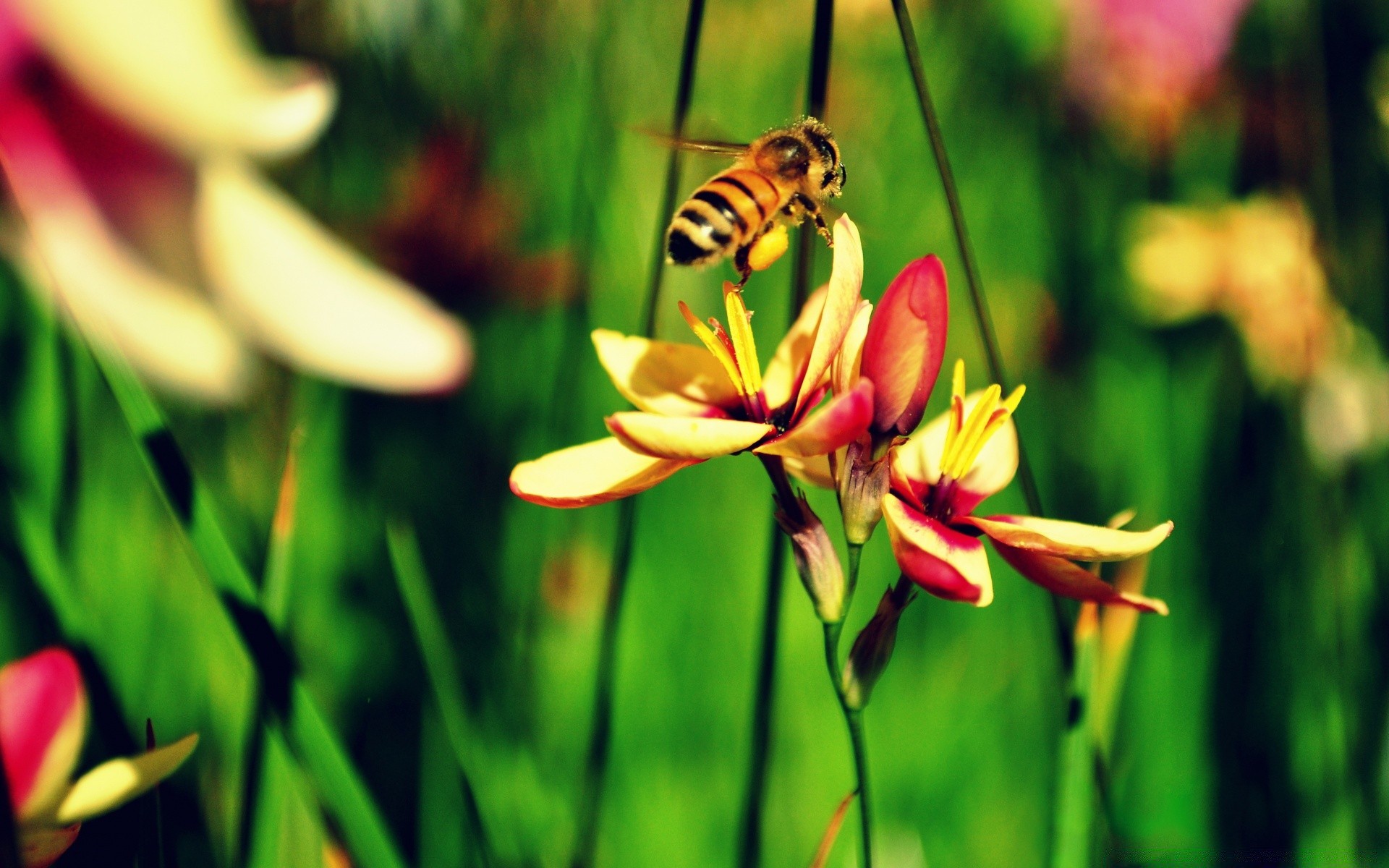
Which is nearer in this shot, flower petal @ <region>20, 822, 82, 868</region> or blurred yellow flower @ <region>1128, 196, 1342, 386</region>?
flower petal @ <region>20, 822, 82, 868</region>

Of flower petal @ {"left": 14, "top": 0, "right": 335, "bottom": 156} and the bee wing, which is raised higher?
flower petal @ {"left": 14, "top": 0, "right": 335, "bottom": 156}

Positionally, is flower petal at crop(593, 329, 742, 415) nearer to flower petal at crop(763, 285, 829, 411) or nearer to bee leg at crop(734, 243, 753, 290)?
flower petal at crop(763, 285, 829, 411)

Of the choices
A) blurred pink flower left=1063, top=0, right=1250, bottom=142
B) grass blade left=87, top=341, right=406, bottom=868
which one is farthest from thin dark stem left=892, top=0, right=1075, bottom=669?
blurred pink flower left=1063, top=0, right=1250, bottom=142

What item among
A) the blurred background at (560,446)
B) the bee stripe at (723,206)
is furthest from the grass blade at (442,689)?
the bee stripe at (723,206)

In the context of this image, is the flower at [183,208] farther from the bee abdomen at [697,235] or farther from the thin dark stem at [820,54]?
the thin dark stem at [820,54]

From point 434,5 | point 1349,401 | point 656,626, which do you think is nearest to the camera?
point 656,626

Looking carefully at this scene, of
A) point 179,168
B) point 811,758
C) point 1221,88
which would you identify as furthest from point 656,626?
point 1221,88

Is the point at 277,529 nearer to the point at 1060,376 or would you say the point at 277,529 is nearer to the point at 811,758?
the point at 811,758
